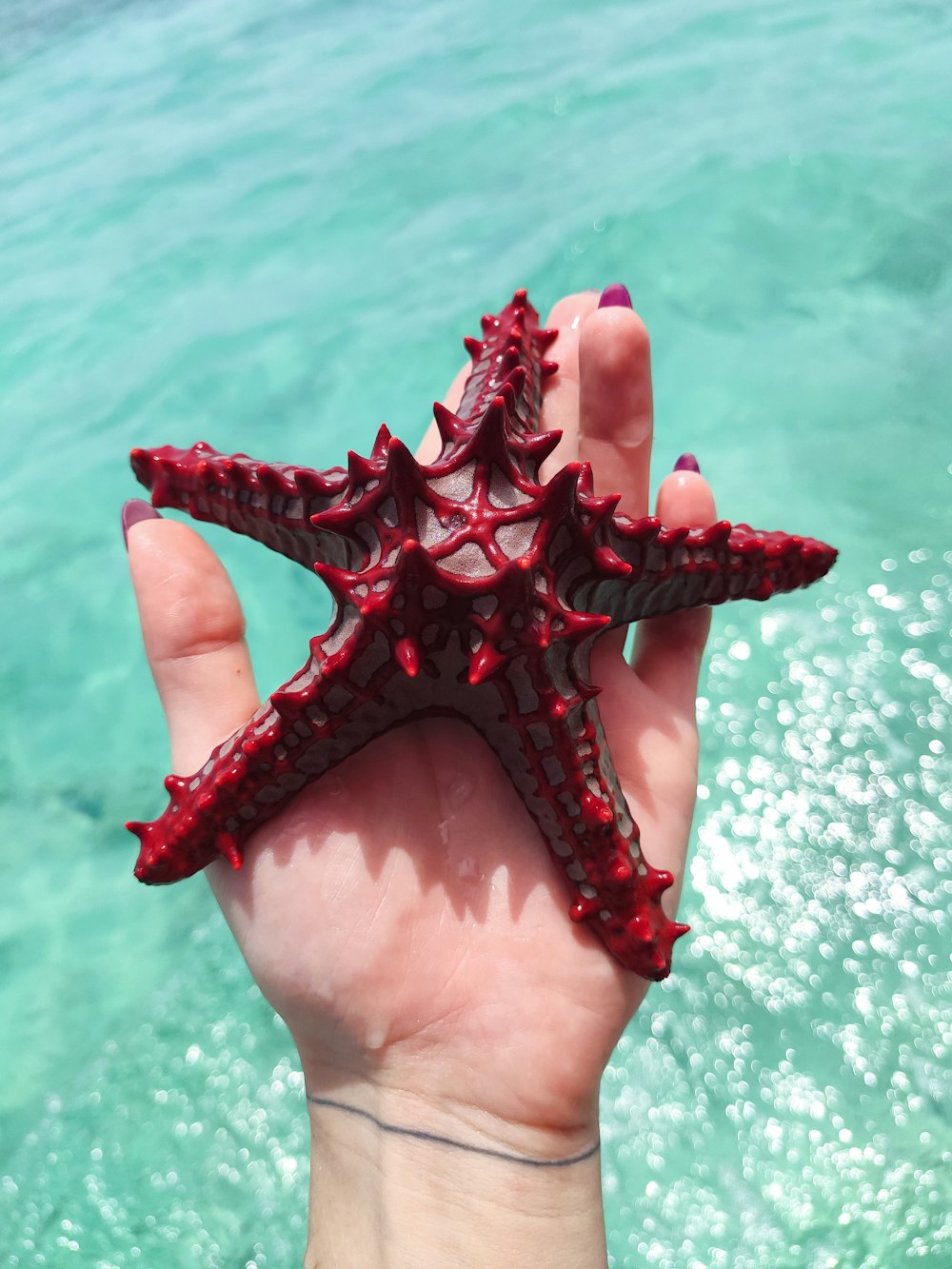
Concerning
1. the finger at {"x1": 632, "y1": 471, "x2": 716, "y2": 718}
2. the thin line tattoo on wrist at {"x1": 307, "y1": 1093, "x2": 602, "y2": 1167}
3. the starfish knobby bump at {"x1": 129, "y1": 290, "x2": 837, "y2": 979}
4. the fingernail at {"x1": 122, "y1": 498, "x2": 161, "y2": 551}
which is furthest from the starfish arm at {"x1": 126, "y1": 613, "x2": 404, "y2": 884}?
the finger at {"x1": 632, "y1": 471, "x2": 716, "y2": 718}

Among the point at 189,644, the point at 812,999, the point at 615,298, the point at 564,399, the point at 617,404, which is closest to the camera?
the point at 189,644

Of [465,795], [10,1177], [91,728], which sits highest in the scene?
[465,795]

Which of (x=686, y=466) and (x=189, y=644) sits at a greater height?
(x=189, y=644)

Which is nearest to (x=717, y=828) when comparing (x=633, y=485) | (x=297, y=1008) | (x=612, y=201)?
(x=633, y=485)

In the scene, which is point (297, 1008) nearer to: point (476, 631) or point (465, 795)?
point (465, 795)

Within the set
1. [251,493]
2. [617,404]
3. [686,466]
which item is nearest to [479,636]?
[251,493]

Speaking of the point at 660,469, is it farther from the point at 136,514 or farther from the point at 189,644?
the point at 189,644
